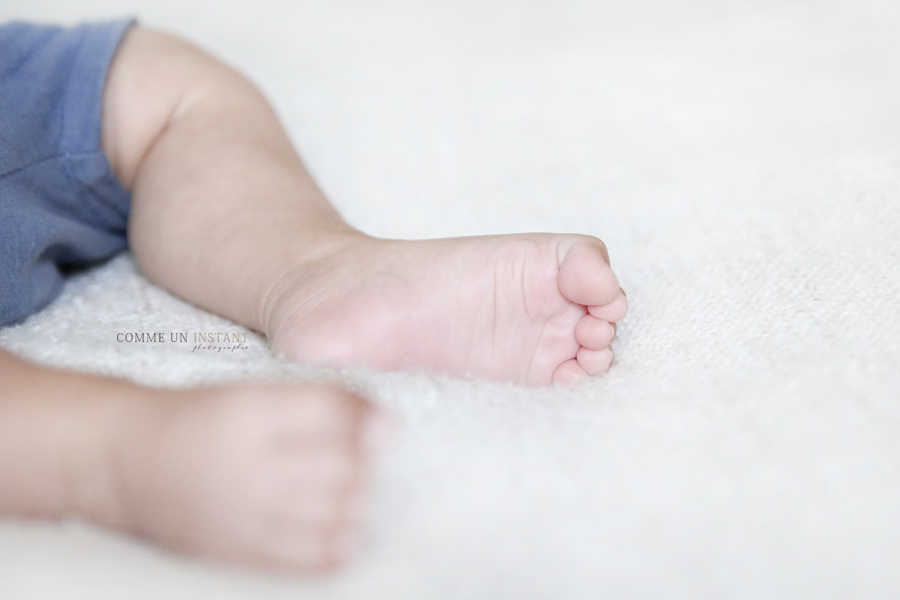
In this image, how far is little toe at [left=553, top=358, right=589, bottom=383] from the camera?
1.75ft

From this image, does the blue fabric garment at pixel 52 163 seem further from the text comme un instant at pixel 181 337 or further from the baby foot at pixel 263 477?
the baby foot at pixel 263 477

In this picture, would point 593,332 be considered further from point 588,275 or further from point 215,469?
point 215,469

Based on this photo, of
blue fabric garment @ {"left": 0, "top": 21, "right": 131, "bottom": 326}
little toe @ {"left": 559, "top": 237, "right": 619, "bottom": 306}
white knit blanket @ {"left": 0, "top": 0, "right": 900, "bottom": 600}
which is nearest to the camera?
white knit blanket @ {"left": 0, "top": 0, "right": 900, "bottom": 600}

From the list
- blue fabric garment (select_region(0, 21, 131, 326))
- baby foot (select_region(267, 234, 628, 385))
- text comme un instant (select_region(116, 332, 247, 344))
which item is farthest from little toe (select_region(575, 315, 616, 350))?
blue fabric garment (select_region(0, 21, 131, 326))

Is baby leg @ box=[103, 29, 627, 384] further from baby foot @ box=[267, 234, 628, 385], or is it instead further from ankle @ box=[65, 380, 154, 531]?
ankle @ box=[65, 380, 154, 531]

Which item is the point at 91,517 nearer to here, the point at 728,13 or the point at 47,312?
the point at 47,312

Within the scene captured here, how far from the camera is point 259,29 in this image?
44.9 inches

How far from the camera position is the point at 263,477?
0.36m

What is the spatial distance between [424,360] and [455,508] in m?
0.17

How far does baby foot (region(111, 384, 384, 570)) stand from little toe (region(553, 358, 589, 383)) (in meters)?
0.20

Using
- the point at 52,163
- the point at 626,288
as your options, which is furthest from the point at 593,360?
the point at 52,163

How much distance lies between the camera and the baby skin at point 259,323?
36 centimetres

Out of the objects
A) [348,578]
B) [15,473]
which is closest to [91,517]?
[15,473]

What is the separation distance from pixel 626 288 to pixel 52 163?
558 millimetres
